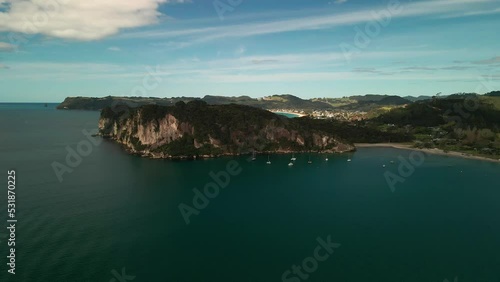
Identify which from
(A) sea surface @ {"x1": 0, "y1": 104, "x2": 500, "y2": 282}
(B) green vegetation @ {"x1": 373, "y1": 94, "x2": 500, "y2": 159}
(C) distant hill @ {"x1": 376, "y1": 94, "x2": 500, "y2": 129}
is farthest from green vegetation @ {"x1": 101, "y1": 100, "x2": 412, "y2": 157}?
(C) distant hill @ {"x1": 376, "y1": 94, "x2": 500, "y2": 129}

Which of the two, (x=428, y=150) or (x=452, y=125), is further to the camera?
(x=452, y=125)

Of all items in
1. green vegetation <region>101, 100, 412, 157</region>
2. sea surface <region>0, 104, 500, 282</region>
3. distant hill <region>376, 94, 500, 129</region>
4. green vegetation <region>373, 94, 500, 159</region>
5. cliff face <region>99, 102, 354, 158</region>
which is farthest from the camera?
distant hill <region>376, 94, 500, 129</region>

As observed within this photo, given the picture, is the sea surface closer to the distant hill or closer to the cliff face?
the cliff face

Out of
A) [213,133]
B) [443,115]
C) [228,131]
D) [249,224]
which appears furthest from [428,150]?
[249,224]

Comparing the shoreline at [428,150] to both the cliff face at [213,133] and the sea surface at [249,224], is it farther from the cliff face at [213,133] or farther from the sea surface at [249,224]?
the sea surface at [249,224]

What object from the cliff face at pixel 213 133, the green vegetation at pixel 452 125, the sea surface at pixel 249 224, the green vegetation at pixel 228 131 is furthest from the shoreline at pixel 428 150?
the sea surface at pixel 249 224

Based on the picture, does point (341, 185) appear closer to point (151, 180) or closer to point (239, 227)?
point (239, 227)

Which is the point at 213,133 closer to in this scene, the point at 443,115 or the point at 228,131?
the point at 228,131
